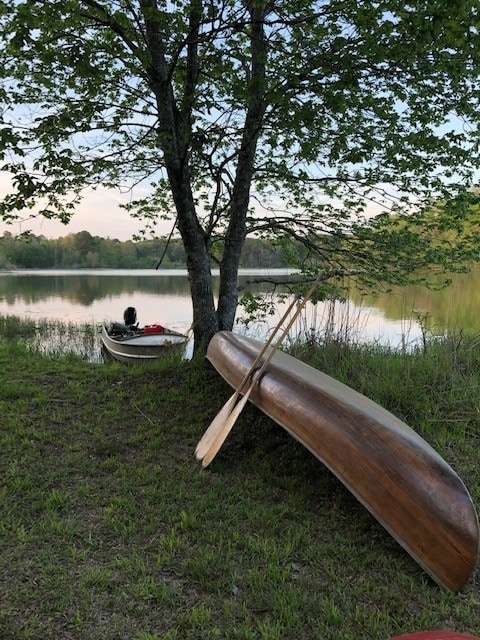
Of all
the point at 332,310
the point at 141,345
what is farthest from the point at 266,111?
the point at 141,345

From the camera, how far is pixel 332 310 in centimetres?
622

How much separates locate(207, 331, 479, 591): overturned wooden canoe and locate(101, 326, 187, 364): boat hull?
611cm

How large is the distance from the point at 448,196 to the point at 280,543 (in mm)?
5483

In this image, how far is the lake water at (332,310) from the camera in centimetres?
650

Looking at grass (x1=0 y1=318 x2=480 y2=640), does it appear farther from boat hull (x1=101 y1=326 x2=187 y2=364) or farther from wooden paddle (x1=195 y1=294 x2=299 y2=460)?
boat hull (x1=101 y1=326 x2=187 y2=364)

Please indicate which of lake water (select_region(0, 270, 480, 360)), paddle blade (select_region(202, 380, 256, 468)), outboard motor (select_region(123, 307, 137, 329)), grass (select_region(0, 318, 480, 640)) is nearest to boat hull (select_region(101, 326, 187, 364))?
outboard motor (select_region(123, 307, 137, 329))

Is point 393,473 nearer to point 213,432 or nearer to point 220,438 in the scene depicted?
point 220,438

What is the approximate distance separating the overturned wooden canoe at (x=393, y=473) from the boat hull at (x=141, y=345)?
6.11 m

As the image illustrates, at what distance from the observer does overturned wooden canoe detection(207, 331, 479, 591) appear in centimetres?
228

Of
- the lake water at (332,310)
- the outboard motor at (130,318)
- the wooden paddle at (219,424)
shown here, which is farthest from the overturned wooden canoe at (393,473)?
the outboard motor at (130,318)

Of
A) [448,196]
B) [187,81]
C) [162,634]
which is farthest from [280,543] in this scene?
[448,196]

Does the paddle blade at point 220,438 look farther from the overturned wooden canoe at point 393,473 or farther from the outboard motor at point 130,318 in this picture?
the outboard motor at point 130,318

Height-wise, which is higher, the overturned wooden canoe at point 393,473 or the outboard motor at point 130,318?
the overturned wooden canoe at point 393,473

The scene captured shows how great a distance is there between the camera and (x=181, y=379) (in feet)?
18.2
